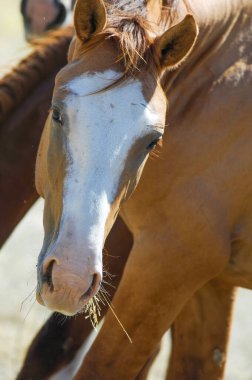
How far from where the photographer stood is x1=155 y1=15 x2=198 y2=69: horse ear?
2.94 meters

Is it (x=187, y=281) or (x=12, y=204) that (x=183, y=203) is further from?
(x=12, y=204)

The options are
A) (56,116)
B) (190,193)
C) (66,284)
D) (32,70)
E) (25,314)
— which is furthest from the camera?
(25,314)

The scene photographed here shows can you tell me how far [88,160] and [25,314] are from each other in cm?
287

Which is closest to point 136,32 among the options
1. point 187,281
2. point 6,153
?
point 187,281

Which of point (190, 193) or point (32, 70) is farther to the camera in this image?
point (32, 70)

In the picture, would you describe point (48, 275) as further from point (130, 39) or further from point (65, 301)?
point (130, 39)

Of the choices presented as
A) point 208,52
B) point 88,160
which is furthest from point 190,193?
point 88,160

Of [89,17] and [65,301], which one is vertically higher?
[89,17]

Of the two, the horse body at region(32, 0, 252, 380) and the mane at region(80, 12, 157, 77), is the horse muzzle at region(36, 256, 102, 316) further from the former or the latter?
the horse body at region(32, 0, 252, 380)

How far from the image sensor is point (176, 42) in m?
2.97

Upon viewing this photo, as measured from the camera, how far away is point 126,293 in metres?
3.49

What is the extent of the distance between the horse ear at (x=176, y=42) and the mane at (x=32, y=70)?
114cm

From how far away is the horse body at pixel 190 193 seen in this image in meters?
3.43

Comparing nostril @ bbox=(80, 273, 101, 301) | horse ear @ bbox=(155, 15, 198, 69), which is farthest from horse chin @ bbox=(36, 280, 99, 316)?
horse ear @ bbox=(155, 15, 198, 69)
